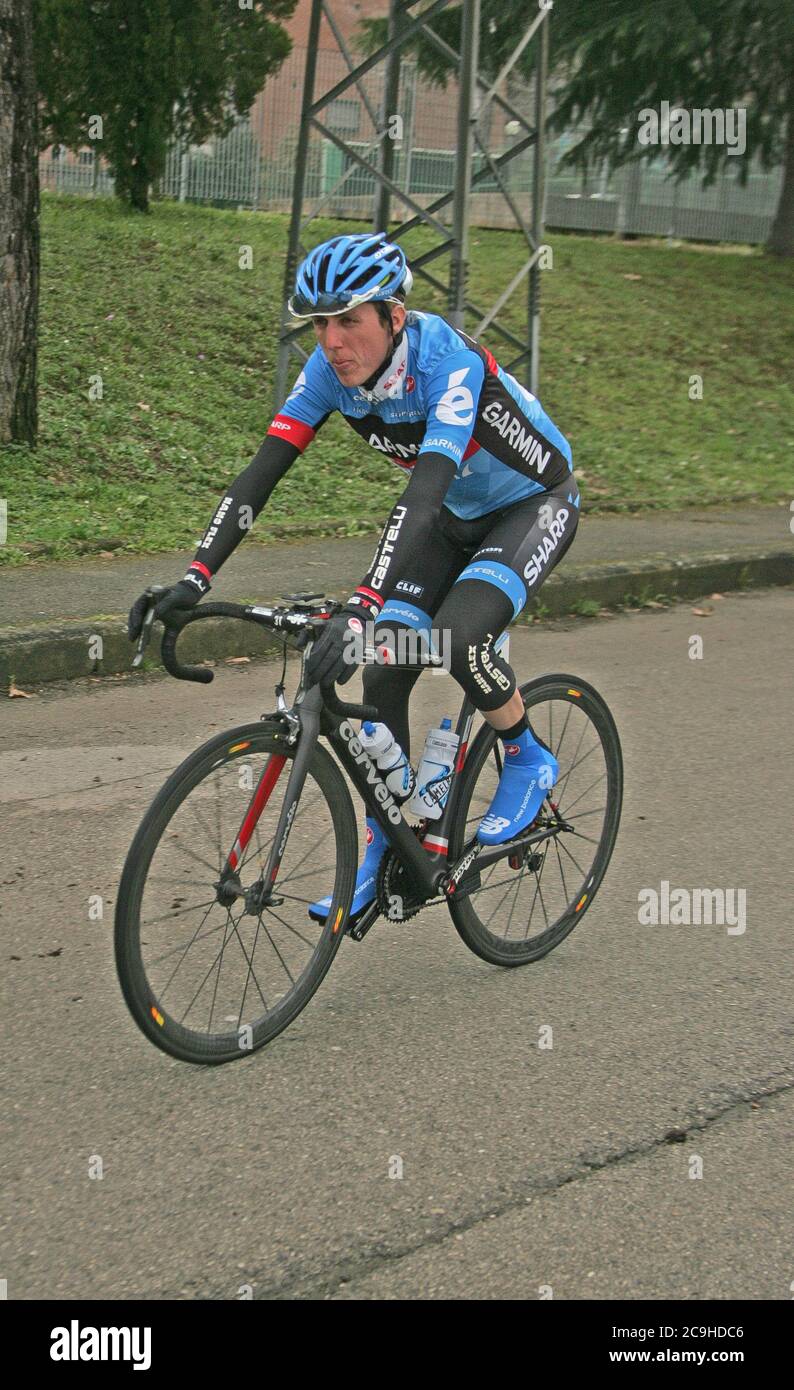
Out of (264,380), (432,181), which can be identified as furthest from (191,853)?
(432,181)

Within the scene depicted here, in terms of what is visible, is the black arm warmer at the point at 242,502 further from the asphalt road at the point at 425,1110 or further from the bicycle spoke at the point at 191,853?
the asphalt road at the point at 425,1110

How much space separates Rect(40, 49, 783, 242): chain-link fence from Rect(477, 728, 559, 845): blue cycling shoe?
852 inches

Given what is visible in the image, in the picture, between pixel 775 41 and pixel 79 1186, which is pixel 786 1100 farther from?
pixel 775 41

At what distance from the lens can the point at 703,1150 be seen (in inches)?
142

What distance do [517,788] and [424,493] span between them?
3.49ft

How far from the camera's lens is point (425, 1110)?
375 cm

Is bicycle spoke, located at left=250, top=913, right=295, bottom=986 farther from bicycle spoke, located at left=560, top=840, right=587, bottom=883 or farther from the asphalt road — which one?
bicycle spoke, located at left=560, top=840, right=587, bottom=883

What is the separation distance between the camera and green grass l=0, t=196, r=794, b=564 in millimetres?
→ 11148

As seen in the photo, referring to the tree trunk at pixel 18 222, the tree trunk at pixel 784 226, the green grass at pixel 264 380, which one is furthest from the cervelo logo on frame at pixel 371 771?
the tree trunk at pixel 784 226

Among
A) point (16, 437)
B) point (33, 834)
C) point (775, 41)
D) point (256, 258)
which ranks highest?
point (775, 41)

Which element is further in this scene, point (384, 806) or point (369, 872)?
point (369, 872)
